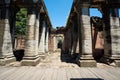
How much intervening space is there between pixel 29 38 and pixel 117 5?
6180 millimetres

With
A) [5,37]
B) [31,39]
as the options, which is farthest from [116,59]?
[5,37]

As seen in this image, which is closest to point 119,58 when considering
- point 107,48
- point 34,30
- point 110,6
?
point 107,48

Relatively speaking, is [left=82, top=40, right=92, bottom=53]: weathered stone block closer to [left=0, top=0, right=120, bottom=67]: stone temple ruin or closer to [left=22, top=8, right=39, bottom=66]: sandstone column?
[left=0, top=0, right=120, bottom=67]: stone temple ruin

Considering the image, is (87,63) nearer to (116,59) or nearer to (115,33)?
(116,59)

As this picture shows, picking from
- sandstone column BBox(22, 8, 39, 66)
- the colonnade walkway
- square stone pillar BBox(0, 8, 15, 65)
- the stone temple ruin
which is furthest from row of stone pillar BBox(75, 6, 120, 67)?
square stone pillar BBox(0, 8, 15, 65)

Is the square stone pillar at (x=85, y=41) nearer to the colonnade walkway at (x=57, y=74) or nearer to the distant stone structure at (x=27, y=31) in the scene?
the colonnade walkway at (x=57, y=74)

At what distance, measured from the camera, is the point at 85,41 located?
300 inches

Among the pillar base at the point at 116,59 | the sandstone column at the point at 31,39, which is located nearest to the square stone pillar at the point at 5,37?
the sandstone column at the point at 31,39

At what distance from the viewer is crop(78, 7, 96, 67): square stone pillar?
7.26m

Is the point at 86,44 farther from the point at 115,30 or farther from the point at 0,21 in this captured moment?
the point at 0,21

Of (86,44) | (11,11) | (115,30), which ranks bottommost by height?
(86,44)

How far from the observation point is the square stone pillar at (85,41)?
7.26 metres

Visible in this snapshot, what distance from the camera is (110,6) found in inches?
333

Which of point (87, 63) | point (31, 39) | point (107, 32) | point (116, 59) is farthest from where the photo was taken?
point (107, 32)
